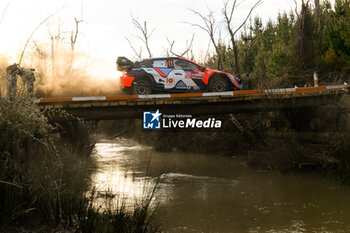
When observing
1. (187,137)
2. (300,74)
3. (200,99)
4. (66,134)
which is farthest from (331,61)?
(66,134)

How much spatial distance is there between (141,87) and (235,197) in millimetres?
5257

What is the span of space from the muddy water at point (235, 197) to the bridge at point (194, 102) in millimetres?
2311

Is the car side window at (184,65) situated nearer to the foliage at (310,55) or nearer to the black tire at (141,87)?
the black tire at (141,87)

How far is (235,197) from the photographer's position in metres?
10.9

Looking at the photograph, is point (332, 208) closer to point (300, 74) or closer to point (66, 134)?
point (66, 134)

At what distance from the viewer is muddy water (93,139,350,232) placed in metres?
8.28

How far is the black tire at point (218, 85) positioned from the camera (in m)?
14.0

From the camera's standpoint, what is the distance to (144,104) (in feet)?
42.8

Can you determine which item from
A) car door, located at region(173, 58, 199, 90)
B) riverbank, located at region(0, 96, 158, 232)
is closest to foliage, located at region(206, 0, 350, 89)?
car door, located at region(173, 58, 199, 90)

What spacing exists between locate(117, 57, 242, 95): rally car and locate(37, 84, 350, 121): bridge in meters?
0.64

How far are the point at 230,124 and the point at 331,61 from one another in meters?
8.14
